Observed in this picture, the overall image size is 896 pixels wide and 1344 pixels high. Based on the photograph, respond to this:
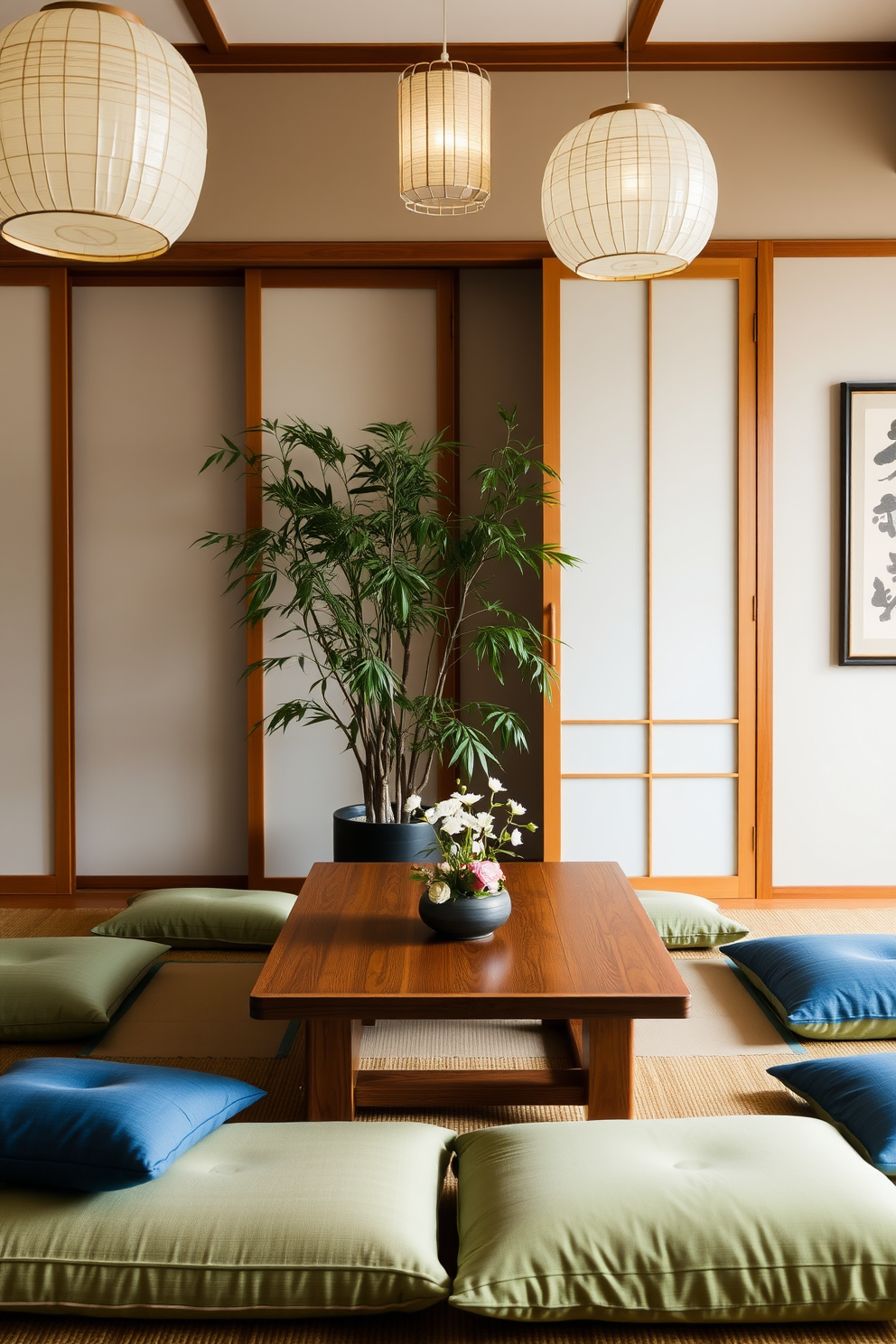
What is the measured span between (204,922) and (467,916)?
1.31 m

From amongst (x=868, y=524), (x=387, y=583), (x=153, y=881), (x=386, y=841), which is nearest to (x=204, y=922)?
(x=386, y=841)

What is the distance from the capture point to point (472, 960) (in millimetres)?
2225

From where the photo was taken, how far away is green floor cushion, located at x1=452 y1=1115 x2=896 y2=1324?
154 cm

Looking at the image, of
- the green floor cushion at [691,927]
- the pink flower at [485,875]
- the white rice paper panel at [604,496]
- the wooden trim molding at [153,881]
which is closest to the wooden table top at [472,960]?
the pink flower at [485,875]

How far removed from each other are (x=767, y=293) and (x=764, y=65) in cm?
83

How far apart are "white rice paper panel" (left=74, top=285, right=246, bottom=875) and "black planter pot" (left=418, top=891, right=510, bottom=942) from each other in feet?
6.92

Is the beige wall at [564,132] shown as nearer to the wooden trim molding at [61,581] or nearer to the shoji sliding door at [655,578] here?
the shoji sliding door at [655,578]

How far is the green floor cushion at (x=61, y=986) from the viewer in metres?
2.64

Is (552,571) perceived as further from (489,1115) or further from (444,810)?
(489,1115)

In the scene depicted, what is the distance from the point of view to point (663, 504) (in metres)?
3.99

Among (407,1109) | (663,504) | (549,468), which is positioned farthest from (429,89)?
(407,1109)

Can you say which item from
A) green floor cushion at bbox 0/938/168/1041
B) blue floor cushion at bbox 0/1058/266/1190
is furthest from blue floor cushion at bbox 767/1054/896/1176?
green floor cushion at bbox 0/938/168/1041

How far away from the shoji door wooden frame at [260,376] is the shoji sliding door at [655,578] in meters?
0.41

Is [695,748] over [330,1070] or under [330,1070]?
over
